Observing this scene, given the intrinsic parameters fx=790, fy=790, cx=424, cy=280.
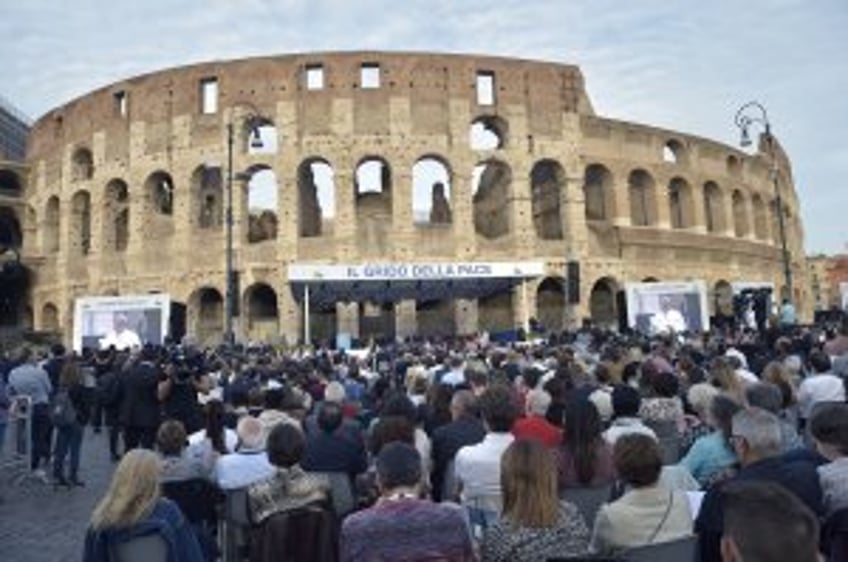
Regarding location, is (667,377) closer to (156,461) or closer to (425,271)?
(156,461)

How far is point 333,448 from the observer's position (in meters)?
5.59

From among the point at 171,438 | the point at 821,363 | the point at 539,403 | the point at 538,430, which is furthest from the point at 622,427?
the point at 821,363

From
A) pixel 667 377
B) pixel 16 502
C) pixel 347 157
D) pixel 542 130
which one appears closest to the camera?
pixel 667 377

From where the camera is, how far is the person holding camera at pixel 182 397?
10.1 metres

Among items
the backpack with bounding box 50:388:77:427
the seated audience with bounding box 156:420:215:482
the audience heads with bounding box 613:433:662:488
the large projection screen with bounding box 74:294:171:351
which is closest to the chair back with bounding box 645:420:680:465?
the audience heads with bounding box 613:433:662:488

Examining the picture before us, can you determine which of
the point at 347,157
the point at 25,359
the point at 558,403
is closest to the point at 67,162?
the point at 347,157

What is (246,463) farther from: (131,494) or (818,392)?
(818,392)

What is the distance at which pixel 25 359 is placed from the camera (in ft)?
36.9

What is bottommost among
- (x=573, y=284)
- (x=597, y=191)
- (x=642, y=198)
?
(x=573, y=284)

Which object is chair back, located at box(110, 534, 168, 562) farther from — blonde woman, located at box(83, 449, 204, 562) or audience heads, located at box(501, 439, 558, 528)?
audience heads, located at box(501, 439, 558, 528)

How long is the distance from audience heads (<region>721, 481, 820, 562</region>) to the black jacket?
30.9 ft

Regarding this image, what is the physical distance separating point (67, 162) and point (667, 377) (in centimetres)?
3911

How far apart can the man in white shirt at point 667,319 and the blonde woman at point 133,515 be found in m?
22.8

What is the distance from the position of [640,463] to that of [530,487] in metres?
0.61
